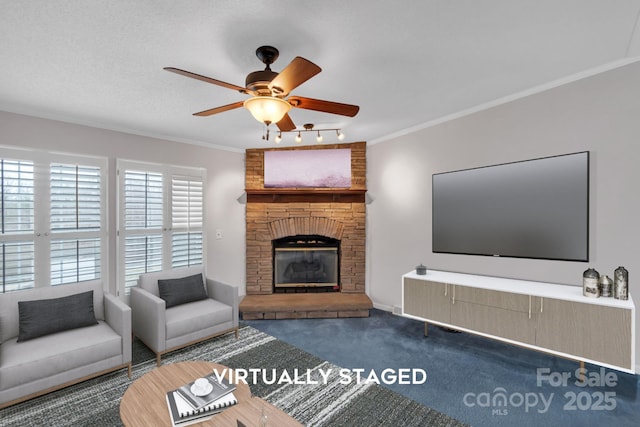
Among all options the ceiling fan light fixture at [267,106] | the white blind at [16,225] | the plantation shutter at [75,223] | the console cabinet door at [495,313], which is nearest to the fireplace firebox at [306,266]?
the console cabinet door at [495,313]

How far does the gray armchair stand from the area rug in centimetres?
20

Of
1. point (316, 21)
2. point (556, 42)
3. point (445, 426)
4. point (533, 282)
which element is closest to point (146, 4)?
point (316, 21)

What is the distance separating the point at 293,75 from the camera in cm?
160

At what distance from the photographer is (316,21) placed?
1.74 meters

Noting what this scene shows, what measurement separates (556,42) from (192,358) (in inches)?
157

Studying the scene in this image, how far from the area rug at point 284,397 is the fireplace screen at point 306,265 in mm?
1633

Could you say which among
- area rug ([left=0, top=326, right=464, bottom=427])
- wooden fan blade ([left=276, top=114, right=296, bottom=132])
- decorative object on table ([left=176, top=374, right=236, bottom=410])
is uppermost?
wooden fan blade ([left=276, top=114, right=296, bottom=132])

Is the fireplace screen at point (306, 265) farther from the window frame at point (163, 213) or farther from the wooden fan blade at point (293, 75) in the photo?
the wooden fan blade at point (293, 75)

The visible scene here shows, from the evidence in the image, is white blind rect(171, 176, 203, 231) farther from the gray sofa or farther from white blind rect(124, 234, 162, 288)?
the gray sofa

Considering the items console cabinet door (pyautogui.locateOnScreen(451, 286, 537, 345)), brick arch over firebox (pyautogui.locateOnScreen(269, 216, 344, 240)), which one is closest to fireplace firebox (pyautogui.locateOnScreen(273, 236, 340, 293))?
brick arch over firebox (pyautogui.locateOnScreen(269, 216, 344, 240))

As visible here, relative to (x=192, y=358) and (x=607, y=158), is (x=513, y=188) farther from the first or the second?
(x=192, y=358)

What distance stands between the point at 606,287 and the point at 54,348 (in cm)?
440

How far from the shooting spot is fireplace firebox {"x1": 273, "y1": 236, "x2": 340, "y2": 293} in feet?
15.1

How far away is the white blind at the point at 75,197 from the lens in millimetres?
3180
